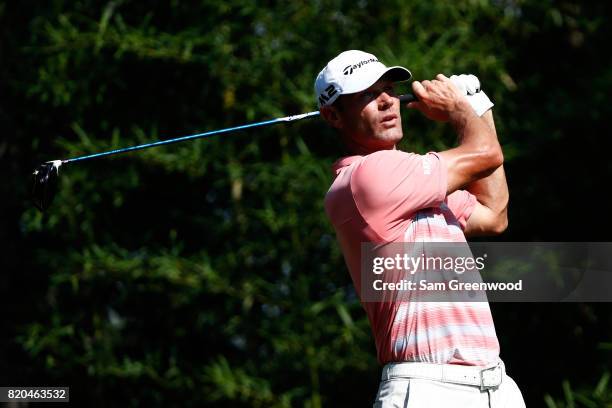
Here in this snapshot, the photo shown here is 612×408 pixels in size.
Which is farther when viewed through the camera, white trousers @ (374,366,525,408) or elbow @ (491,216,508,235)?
elbow @ (491,216,508,235)

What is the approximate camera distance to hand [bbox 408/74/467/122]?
2475 mm

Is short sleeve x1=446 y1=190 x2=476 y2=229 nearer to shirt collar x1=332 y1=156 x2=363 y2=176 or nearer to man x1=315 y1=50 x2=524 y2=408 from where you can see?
man x1=315 y1=50 x2=524 y2=408

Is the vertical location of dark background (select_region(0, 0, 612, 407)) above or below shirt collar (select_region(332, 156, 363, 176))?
above

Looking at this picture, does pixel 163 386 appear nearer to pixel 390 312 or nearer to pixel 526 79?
pixel 526 79

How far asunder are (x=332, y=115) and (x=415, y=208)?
0.35m

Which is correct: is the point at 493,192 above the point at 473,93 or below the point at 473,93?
below

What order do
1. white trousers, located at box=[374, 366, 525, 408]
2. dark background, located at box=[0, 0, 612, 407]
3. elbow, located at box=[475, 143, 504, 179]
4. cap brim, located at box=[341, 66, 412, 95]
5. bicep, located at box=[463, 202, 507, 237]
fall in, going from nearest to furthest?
white trousers, located at box=[374, 366, 525, 408], elbow, located at box=[475, 143, 504, 179], cap brim, located at box=[341, 66, 412, 95], bicep, located at box=[463, 202, 507, 237], dark background, located at box=[0, 0, 612, 407]

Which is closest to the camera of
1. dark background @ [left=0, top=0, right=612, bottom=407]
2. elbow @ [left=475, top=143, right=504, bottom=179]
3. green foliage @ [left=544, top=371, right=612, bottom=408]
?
elbow @ [left=475, top=143, right=504, bottom=179]

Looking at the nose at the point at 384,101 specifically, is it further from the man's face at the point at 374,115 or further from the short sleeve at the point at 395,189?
the short sleeve at the point at 395,189

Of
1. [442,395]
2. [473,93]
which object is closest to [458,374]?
[442,395]

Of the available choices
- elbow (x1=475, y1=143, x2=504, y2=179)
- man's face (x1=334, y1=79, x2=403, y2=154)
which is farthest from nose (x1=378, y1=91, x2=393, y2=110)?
elbow (x1=475, y1=143, x2=504, y2=179)

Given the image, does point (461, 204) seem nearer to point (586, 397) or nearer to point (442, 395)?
point (442, 395)

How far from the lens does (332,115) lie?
102 inches

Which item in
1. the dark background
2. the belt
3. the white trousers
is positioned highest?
the dark background
